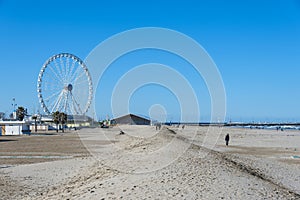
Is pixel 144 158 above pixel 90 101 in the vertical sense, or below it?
below

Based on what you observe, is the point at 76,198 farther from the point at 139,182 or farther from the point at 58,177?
the point at 58,177

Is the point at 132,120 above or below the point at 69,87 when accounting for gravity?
below

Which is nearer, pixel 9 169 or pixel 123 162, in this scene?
pixel 123 162

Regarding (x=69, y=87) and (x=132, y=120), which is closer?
(x=69, y=87)

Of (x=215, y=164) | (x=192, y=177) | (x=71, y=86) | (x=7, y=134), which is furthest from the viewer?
(x=71, y=86)

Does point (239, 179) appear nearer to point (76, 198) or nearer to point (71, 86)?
point (76, 198)

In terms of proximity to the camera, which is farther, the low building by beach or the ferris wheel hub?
the low building by beach

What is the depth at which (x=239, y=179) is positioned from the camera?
40.7 feet

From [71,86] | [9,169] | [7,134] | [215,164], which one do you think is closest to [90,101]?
[71,86]

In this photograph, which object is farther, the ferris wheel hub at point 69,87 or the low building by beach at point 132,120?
the low building by beach at point 132,120

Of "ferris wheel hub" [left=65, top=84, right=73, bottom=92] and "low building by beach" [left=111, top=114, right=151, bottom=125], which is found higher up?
"ferris wheel hub" [left=65, top=84, right=73, bottom=92]

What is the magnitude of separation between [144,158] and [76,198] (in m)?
5.33

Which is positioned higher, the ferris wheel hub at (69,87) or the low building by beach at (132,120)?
the ferris wheel hub at (69,87)

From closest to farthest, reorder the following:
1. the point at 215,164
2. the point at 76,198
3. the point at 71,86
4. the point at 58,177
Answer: the point at 76,198, the point at 215,164, the point at 58,177, the point at 71,86
